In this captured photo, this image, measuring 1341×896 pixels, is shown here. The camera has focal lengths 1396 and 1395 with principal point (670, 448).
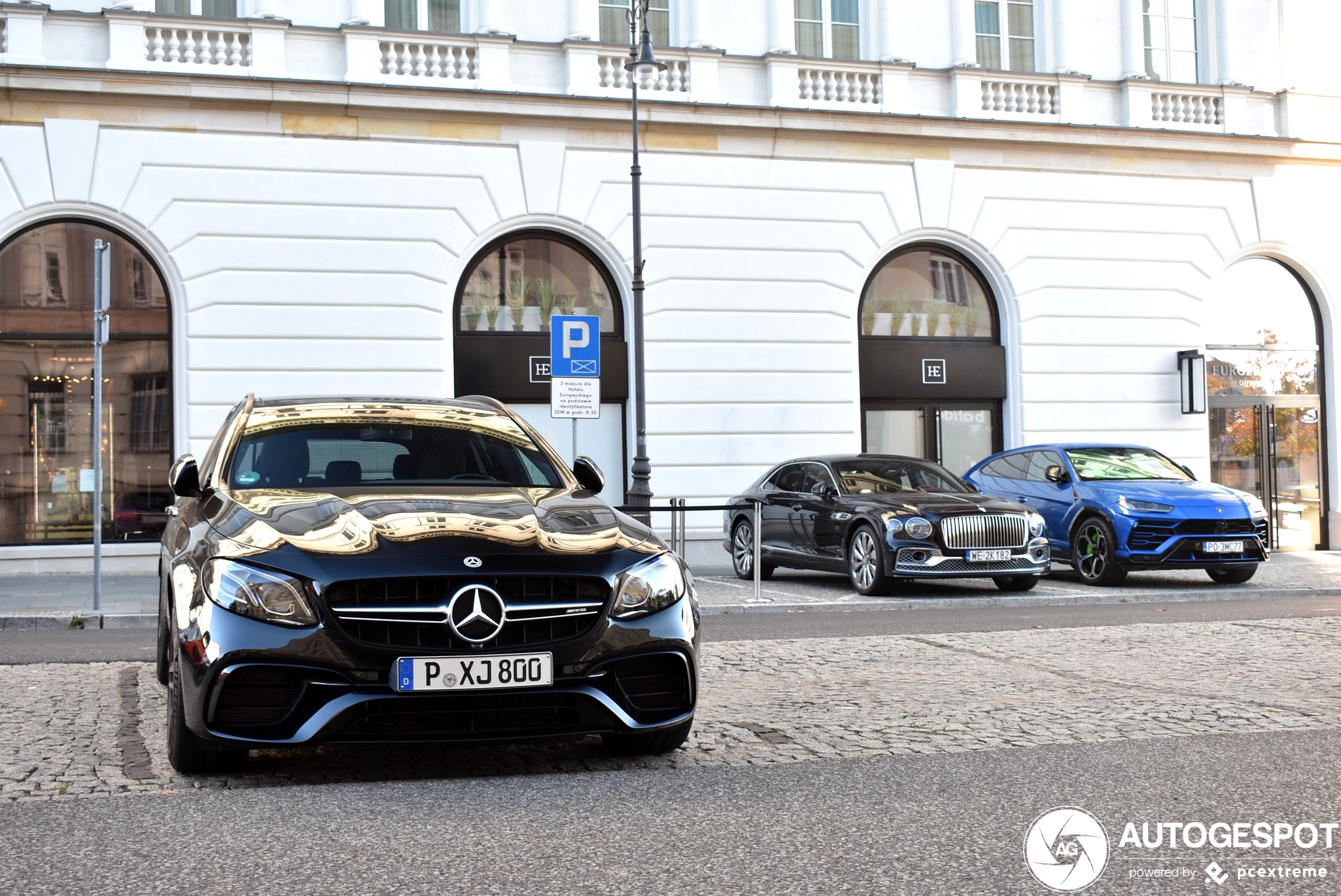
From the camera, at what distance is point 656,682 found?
17.6 ft

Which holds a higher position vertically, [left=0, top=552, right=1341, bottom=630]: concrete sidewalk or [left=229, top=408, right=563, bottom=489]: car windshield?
[left=229, top=408, right=563, bottom=489]: car windshield

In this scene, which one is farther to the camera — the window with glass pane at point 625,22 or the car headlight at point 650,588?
the window with glass pane at point 625,22

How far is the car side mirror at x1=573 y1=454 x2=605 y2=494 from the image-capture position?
6727mm

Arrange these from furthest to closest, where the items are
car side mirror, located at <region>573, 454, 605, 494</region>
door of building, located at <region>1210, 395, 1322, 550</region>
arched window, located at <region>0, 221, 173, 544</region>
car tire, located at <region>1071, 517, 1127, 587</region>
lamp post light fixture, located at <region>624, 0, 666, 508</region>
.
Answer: door of building, located at <region>1210, 395, 1322, 550</region>, arched window, located at <region>0, 221, 173, 544</region>, lamp post light fixture, located at <region>624, 0, 666, 508</region>, car tire, located at <region>1071, 517, 1127, 587</region>, car side mirror, located at <region>573, 454, 605, 494</region>

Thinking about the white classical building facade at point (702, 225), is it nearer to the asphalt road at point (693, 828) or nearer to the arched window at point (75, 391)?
the arched window at point (75, 391)

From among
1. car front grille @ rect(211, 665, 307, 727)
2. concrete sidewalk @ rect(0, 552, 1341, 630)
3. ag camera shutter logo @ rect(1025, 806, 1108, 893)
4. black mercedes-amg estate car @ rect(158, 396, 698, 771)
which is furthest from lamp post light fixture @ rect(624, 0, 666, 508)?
ag camera shutter logo @ rect(1025, 806, 1108, 893)

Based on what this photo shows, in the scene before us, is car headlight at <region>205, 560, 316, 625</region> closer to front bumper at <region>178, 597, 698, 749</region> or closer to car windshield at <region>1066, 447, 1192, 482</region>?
front bumper at <region>178, 597, 698, 749</region>

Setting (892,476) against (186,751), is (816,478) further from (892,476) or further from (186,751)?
(186,751)

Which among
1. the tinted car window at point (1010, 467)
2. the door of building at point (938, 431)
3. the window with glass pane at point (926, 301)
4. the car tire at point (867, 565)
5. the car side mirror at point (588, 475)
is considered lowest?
the car tire at point (867, 565)

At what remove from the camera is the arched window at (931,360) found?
72.1 feet

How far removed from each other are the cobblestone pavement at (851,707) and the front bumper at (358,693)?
416mm

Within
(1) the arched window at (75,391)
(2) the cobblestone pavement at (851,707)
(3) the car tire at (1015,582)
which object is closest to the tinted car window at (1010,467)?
(3) the car tire at (1015,582)

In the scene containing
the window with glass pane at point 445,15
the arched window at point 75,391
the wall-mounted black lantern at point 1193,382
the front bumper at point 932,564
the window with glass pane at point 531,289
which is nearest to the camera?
the front bumper at point 932,564

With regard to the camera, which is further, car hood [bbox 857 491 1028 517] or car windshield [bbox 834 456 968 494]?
car windshield [bbox 834 456 968 494]
